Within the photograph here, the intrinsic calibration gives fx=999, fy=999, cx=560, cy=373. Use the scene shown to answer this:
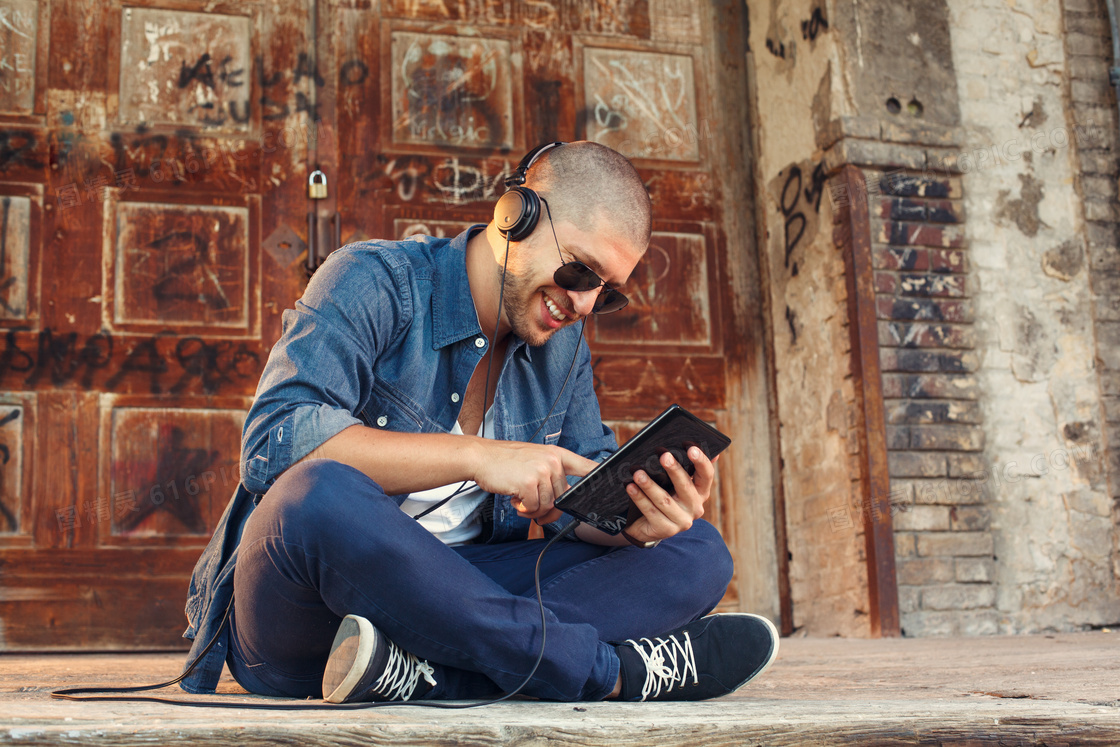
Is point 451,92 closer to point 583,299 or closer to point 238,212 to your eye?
point 238,212

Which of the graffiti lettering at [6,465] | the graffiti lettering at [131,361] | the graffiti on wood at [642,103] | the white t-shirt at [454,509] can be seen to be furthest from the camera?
the graffiti on wood at [642,103]

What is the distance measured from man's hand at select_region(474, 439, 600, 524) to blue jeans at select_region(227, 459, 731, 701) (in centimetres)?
15

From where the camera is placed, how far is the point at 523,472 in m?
1.59

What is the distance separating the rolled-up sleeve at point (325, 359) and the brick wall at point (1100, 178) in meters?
3.07

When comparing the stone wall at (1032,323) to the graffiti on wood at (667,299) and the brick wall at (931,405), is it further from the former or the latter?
the graffiti on wood at (667,299)

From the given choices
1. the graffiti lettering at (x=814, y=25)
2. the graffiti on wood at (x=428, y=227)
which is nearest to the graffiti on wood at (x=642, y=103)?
the graffiti lettering at (x=814, y=25)

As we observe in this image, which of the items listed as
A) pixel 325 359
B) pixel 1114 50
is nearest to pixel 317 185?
pixel 325 359

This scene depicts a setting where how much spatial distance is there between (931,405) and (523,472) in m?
2.50

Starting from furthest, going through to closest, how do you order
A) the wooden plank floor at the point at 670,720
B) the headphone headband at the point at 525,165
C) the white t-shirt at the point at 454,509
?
1. the headphone headband at the point at 525,165
2. the white t-shirt at the point at 454,509
3. the wooden plank floor at the point at 670,720

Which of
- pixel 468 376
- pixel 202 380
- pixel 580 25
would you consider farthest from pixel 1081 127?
pixel 202 380

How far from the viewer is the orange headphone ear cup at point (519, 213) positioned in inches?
76.5

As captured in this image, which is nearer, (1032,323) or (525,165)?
(525,165)

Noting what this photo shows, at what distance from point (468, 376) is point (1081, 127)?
3195 mm

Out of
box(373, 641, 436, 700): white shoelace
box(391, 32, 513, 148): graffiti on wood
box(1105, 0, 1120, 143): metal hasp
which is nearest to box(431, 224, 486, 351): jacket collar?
box(373, 641, 436, 700): white shoelace
